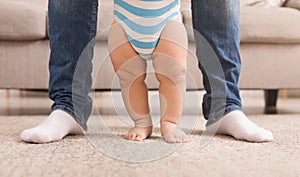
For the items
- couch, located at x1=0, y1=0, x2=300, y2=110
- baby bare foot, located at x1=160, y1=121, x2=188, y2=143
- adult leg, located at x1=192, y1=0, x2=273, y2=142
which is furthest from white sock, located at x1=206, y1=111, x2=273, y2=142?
couch, located at x1=0, y1=0, x2=300, y2=110

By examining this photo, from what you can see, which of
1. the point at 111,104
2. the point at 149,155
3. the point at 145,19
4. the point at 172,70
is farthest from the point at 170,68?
the point at 111,104

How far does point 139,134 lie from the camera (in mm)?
949

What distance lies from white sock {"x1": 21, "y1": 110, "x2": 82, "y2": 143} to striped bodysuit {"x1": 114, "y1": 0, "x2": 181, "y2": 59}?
24 centimetres

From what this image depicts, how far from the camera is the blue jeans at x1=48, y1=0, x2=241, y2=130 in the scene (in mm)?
1035

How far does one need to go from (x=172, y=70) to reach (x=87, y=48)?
0.25 metres

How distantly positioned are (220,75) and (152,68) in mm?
208

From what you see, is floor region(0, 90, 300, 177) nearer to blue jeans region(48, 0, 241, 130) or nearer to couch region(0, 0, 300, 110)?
blue jeans region(48, 0, 241, 130)

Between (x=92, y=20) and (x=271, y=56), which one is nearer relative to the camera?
(x=92, y=20)

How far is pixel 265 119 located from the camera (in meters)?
1.44

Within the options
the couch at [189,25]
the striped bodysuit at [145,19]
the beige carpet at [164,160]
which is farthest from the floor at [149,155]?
the couch at [189,25]

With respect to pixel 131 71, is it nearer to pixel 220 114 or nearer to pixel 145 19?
pixel 145 19

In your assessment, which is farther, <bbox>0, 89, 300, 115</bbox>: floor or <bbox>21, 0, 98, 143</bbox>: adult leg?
<bbox>21, 0, 98, 143</bbox>: adult leg

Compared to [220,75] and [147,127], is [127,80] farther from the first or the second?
[220,75]

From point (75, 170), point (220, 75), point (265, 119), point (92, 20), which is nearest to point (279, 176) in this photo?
point (75, 170)
